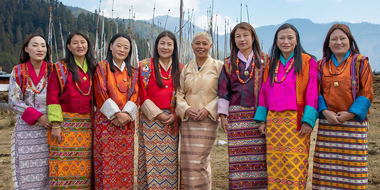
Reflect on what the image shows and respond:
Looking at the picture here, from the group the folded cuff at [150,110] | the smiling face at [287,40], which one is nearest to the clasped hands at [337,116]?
the smiling face at [287,40]

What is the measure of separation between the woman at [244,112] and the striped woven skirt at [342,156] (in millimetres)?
514

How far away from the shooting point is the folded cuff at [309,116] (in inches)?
97.7

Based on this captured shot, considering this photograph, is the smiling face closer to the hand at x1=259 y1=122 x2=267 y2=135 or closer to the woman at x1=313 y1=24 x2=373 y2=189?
the woman at x1=313 y1=24 x2=373 y2=189

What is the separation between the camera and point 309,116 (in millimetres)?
2502

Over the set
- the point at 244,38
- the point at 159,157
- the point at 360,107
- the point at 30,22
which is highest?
the point at 30,22

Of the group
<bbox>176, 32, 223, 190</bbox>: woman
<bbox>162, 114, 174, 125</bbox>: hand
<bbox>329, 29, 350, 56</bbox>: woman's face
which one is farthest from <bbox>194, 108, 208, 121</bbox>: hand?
<bbox>329, 29, 350, 56</bbox>: woman's face

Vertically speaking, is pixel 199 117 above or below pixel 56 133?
above

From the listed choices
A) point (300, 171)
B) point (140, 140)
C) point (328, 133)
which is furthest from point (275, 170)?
point (140, 140)

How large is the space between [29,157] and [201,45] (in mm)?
2031

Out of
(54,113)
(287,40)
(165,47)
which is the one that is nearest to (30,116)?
(54,113)

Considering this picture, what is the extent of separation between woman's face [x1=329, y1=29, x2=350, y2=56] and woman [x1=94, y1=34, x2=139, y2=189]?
1.95m

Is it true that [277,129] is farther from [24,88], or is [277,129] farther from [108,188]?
[24,88]

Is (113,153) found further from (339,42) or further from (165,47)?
(339,42)

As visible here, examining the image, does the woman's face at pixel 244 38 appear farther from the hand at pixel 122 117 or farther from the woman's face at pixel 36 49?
the woman's face at pixel 36 49
